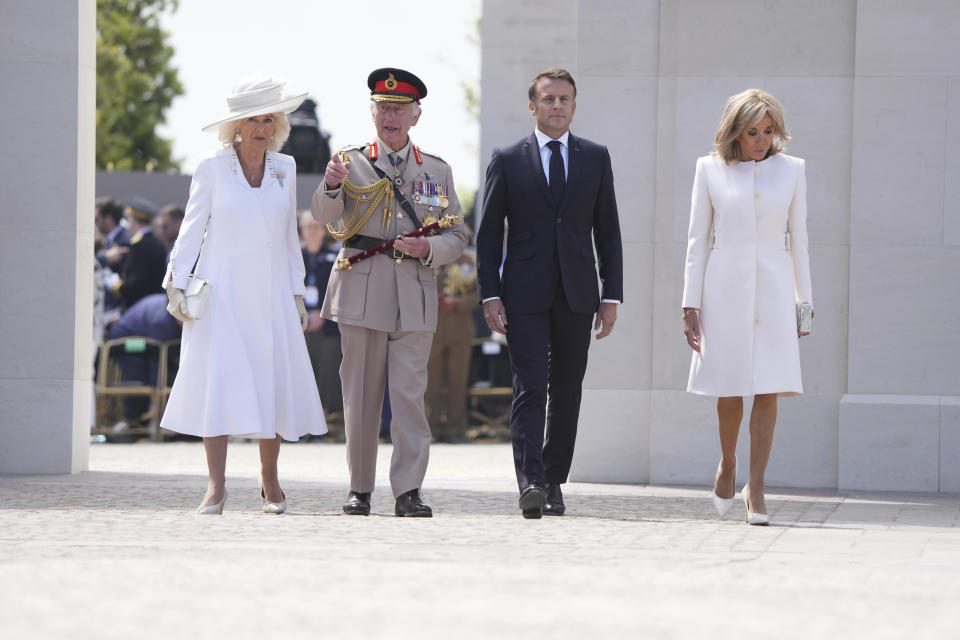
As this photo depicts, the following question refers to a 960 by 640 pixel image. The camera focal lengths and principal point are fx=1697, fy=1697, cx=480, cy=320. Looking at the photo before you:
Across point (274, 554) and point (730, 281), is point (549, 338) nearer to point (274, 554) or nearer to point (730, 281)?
point (730, 281)

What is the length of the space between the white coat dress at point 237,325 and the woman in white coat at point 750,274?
192 centimetres

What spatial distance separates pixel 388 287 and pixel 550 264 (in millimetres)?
809

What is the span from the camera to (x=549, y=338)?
8.43 m

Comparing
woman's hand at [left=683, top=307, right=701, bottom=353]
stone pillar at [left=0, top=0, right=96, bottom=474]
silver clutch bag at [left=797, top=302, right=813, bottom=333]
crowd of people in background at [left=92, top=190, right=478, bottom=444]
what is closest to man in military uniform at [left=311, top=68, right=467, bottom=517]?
woman's hand at [left=683, top=307, right=701, bottom=353]

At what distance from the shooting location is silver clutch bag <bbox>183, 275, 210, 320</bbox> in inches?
313

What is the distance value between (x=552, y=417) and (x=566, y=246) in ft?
2.86

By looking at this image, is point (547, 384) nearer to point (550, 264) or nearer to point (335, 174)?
point (550, 264)

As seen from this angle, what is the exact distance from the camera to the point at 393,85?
8.16 meters

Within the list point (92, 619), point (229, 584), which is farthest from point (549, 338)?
point (92, 619)

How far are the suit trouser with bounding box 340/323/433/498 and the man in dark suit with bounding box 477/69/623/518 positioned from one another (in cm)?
44

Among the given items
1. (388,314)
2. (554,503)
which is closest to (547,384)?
(554,503)

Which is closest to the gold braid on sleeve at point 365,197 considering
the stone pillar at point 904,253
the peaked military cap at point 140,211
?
the stone pillar at point 904,253

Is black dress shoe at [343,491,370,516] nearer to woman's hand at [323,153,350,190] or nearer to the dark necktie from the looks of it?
woman's hand at [323,153,350,190]

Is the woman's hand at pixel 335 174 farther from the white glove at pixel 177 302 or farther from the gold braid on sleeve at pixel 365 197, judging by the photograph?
the white glove at pixel 177 302
